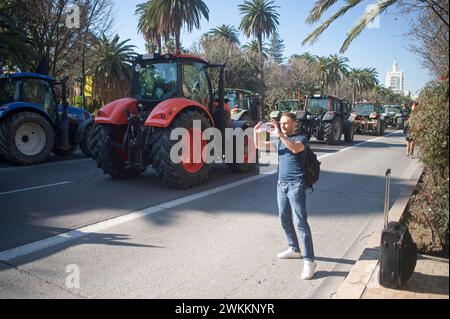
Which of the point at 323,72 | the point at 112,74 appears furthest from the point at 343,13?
the point at 323,72

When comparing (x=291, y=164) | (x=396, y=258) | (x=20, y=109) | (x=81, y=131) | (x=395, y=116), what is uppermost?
(x=395, y=116)

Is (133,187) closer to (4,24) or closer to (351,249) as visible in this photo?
(351,249)

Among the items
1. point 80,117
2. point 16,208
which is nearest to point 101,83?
point 80,117

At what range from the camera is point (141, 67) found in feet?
28.9

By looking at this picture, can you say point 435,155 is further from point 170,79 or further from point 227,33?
→ point 227,33

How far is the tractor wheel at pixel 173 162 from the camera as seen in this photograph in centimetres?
746

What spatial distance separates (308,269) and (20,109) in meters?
9.19

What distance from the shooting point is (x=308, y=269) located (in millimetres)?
4082

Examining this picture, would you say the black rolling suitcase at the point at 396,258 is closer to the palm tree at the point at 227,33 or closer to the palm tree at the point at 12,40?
the palm tree at the point at 12,40

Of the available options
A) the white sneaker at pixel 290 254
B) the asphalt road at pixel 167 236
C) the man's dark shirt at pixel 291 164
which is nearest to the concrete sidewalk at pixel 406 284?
the asphalt road at pixel 167 236

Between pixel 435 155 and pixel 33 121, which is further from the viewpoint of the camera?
pixel 33 121

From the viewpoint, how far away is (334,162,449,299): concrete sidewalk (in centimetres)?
342

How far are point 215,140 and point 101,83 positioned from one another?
30.3 meters

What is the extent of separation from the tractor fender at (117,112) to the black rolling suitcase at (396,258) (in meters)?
5.99
